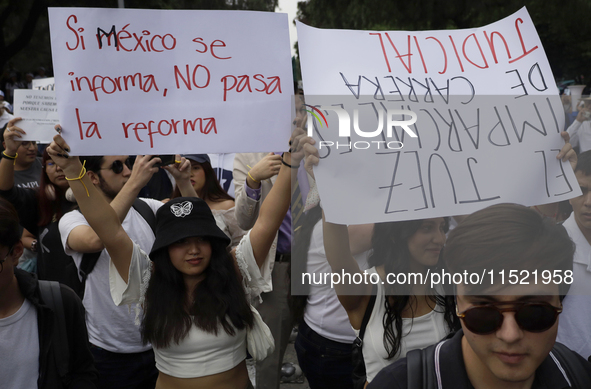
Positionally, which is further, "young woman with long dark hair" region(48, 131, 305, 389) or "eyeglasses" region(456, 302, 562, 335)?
"young woman with long dark hair" region(48, 131, 305, 389)

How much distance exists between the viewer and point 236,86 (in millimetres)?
2297

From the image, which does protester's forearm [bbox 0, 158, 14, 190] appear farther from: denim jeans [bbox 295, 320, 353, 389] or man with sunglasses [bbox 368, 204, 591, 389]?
man with sunglasses [bbox 368, 204, 591, 389]

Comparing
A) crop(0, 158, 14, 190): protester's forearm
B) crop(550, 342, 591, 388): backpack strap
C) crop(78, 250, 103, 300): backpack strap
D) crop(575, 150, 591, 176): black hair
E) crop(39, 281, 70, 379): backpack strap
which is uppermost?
crop(0, 158, 14, 190): protester's forearm

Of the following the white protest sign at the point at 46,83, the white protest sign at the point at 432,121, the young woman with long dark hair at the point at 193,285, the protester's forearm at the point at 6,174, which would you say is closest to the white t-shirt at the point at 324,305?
the young woman with long dark hair at the point at 193,285

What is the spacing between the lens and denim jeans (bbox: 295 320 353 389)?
Result: 2.78 meters

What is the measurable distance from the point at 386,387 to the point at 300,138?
→ 1.00m

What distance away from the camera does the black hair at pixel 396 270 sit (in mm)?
2059

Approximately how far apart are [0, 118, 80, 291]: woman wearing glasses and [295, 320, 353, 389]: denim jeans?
143 cm

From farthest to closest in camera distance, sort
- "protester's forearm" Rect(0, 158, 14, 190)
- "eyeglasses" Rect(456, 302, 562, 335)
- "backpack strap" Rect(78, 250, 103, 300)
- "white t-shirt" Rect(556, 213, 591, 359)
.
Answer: "protester's forearm" Rect(0, 158, 14, 190) < "backpack strap" Rect(78, 250, 103, 300) < "white t-shirt" Rect(556, 213, 591, 359) < "eyeglasses" Rect(456, 302, 562, 335)

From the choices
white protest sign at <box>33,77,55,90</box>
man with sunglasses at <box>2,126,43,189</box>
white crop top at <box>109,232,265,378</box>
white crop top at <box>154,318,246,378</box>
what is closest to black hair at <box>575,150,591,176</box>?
white crop top at <box>109,232,265,378</box>

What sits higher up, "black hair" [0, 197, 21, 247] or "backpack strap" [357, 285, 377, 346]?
"black hair" [0, 197, 21, 247]

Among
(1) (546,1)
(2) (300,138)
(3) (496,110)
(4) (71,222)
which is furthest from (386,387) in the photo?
(1) (546,1)

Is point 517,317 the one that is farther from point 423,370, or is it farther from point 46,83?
point 46,83

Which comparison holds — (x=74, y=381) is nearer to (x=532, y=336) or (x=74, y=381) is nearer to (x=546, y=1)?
(x=532, y=336)
